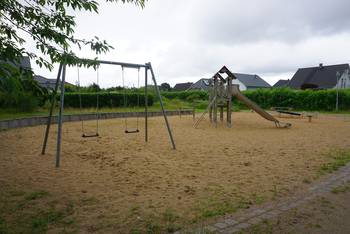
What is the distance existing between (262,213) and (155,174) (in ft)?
7.71

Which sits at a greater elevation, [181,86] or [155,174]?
[181,86]

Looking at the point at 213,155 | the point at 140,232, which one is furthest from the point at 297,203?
the point at 213,155

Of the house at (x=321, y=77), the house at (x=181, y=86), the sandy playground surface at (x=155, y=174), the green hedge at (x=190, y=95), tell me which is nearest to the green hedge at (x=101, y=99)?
the sandy playground surface at (x=155, y=174)

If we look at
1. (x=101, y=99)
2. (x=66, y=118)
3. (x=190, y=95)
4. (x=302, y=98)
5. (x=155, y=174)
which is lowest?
(x=155, y=174)

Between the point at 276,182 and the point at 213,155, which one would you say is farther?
the point at 213,155

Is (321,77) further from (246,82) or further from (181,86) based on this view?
(181,86)

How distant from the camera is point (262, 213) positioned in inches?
143

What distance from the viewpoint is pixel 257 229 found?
3180 mm

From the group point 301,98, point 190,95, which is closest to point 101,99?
point 190,95

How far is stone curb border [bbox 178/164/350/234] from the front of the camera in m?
3.19

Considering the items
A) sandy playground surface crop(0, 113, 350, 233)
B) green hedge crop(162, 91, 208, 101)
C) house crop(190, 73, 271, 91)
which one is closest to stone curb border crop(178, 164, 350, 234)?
sandy playground surface crop(0, 113, 350, 233)

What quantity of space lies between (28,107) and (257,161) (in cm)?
1372

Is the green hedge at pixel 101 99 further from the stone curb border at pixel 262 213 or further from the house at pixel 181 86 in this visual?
the house at pixel 181 86

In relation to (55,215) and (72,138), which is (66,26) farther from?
(72,138)
